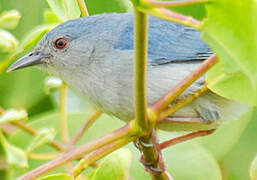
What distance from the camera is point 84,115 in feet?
14.1

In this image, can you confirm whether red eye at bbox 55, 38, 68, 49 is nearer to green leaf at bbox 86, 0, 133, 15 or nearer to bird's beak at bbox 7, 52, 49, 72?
bird's beak at bbox 7, 52, 49, 72

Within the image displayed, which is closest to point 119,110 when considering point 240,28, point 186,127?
point 186,127

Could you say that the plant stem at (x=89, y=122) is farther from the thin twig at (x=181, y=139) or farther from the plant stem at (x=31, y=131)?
the thin twig at (x=181, y=139)

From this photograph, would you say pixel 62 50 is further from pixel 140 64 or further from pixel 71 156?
pixel 140 64

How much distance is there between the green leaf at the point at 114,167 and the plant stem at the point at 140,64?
19cm

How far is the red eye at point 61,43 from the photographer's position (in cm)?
388

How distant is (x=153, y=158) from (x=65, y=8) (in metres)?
0.96

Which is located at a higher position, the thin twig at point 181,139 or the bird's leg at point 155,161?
the bird's leg at point 155,161

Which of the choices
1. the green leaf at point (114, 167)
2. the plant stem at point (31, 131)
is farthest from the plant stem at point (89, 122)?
the green leaf at point (114, 167)

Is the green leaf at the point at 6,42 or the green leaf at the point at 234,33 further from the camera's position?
the green leaf at the point at 6,42

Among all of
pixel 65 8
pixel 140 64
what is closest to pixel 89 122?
pixel 65 8

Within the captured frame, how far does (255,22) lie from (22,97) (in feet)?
9.94

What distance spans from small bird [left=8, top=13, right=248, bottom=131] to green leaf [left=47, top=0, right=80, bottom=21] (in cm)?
59

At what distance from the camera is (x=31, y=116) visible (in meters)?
4.75
